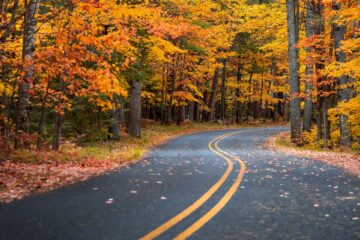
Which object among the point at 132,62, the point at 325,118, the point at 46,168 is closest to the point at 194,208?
the point at 46,168

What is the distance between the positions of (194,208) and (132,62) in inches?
261

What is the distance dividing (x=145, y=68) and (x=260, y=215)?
1648cm

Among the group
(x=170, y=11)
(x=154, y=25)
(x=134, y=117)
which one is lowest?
(x=134, y=117)

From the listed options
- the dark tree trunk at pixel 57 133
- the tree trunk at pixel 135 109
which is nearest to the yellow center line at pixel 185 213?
the dark tree trunk at pixel 57 133

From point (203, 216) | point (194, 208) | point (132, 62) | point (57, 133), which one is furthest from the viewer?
point (57, 133)

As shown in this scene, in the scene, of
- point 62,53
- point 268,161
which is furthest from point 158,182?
point 268,161

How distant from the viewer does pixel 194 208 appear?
286 inches

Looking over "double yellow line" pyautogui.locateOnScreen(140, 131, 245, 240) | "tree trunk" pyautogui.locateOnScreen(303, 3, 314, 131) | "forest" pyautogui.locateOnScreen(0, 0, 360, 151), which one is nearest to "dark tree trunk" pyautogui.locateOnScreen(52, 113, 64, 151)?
"forest" pyautogui.locateOnScreen(0, 0, 360, 151)

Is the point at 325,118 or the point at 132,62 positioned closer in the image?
the point at 132,62

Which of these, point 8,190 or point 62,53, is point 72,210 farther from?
point 62,53

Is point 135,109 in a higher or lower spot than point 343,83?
lower

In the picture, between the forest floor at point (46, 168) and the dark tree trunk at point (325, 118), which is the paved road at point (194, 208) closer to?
the forest floor at point (46, 168)

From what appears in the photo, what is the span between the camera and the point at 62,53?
39.2 ft

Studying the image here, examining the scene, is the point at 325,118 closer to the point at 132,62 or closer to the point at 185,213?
the point at 132,62
